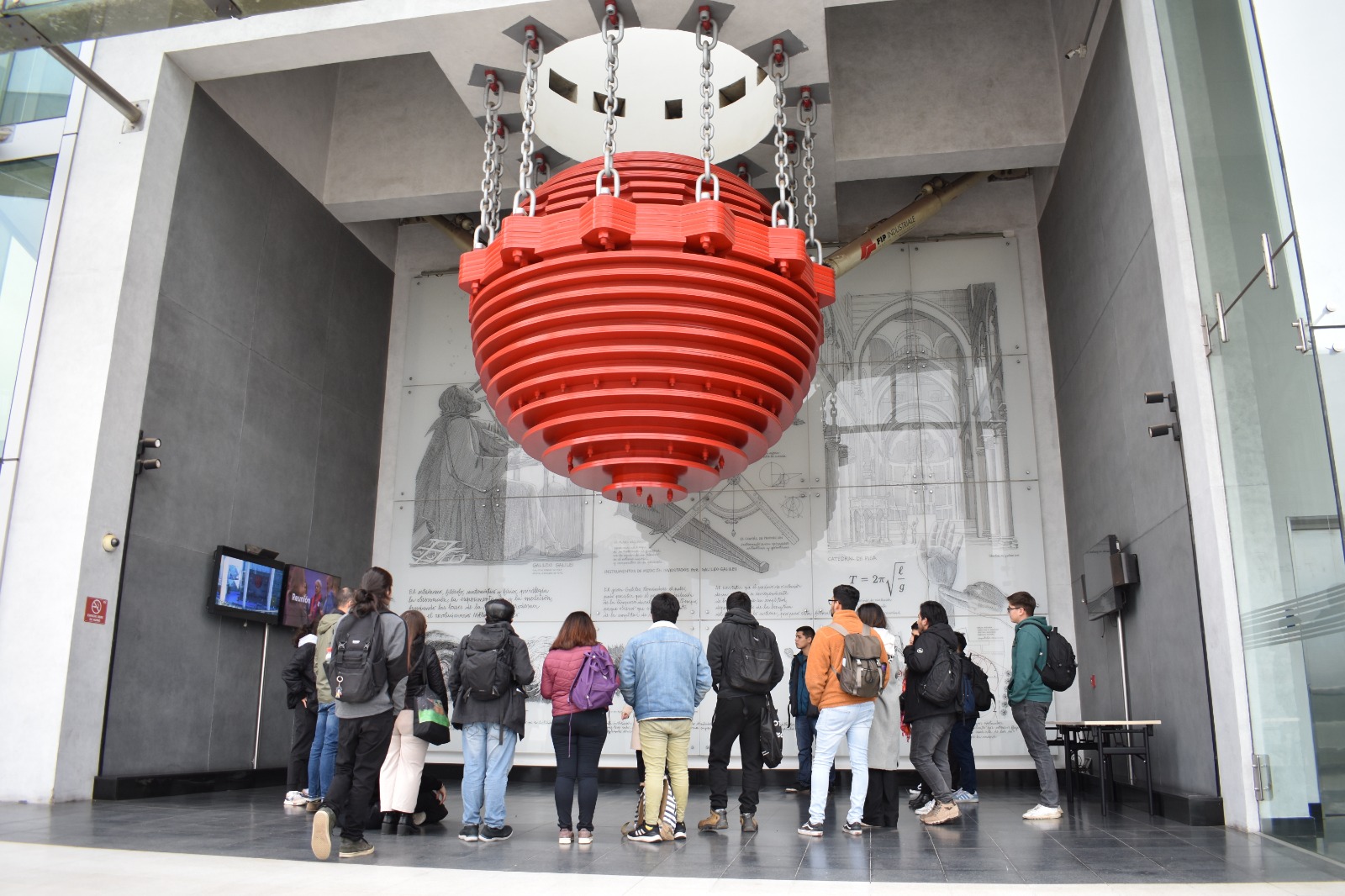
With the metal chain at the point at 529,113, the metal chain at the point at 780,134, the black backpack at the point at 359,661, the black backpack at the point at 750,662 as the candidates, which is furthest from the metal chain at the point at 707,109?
the black backpack at the point at 359,661

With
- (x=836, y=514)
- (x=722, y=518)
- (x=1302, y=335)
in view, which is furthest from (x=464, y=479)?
(x=1302, y=335)

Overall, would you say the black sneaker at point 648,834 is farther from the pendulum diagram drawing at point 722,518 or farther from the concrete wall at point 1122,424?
the pendulum diagram drawing at point 722,518

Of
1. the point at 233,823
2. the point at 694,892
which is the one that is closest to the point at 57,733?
the point at 233,823

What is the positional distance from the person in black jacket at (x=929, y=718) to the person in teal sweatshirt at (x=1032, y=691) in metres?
0.66

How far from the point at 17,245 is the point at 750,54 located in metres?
5.76

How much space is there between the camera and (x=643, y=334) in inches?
214

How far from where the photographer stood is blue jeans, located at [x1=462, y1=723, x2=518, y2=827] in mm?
5336

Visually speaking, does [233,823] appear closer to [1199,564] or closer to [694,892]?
[694,892]

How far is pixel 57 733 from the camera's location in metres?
6.73

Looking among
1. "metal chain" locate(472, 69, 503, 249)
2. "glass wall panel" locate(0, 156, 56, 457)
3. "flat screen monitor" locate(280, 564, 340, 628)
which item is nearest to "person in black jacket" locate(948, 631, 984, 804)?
"metal chain" locate(472, 69, 503, 249)

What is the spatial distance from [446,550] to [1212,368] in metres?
7.60

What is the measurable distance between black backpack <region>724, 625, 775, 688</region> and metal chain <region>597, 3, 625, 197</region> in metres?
2.62

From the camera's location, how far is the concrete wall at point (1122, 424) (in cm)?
649

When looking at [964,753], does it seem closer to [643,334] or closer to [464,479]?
[643,334]
